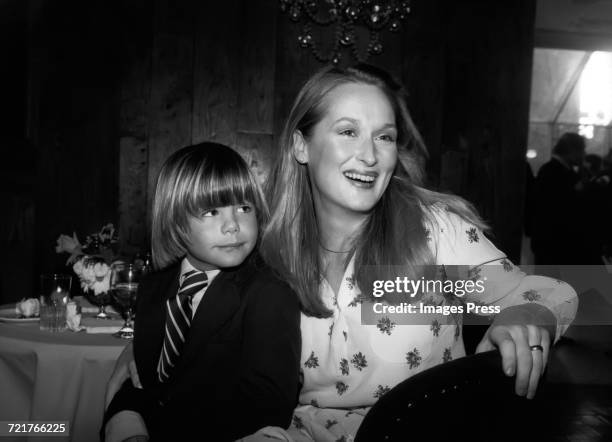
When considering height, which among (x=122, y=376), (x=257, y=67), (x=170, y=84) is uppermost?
(x=257, y=67)

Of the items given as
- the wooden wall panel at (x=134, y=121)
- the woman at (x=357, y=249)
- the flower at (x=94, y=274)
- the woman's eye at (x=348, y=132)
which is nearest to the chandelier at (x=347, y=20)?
the wooden wall panel at (x=134, y=121)

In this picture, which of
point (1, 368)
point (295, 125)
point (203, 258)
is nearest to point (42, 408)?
point (1, 368)

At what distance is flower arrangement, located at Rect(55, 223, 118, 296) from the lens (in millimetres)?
2184

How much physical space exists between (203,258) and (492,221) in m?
3.27

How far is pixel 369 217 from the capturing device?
1.49 m

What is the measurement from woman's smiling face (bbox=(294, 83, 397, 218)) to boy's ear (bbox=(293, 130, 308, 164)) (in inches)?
3.6

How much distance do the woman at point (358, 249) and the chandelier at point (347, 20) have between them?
258 cm

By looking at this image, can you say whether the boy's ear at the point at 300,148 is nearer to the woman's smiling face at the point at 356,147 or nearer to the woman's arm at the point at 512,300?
the woman's smiling face at the point at 356,147

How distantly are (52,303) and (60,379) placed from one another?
1.01 feet

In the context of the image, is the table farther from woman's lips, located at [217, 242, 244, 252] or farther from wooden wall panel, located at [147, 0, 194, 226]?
wooden wall panel, located at [147, 0, 194, 226]

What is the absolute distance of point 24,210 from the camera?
393 centimetres

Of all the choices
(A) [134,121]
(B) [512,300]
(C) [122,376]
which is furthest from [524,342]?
(A) [134,121]

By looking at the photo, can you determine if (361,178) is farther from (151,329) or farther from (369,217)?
(151,329)

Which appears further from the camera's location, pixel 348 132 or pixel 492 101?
pixel 492 101
